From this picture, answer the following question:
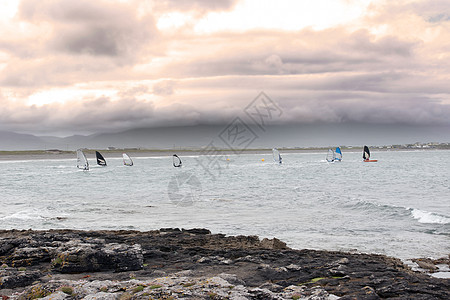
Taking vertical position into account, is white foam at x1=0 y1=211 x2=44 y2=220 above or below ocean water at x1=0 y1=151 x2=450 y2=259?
above

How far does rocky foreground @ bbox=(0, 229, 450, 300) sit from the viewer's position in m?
7.34

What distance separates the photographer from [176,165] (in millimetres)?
90250

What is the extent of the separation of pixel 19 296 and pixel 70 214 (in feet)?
57.5

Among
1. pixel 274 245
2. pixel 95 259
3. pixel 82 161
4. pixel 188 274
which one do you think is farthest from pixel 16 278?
pixel 82 161

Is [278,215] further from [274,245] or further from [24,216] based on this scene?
[24,216]

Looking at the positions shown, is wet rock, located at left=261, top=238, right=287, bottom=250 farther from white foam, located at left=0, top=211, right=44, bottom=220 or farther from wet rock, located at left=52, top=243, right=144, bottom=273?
white foam, located at left=0, top=211, right=44, bottom=220

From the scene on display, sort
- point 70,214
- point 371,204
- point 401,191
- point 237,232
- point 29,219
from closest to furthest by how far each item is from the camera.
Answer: point 237,232 < point 29,219 < point 70,214 < point 371,204 < point 401,191

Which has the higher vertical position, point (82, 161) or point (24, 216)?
point (82, 161)

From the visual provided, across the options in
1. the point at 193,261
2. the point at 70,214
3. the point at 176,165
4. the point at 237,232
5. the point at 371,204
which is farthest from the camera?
the point at 176,165

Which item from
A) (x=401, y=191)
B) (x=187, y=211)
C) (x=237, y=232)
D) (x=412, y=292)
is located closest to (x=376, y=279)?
(x=412, y=292)

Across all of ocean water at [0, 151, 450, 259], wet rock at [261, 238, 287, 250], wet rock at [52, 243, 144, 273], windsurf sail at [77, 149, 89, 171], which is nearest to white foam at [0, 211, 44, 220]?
ocean water at [0, 151, 450, 259]

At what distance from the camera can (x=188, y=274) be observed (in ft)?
29.6

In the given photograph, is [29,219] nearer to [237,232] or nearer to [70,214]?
[70,214]

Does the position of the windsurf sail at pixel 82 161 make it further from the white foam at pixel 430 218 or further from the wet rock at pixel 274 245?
the wet rock at pixel 274 245
